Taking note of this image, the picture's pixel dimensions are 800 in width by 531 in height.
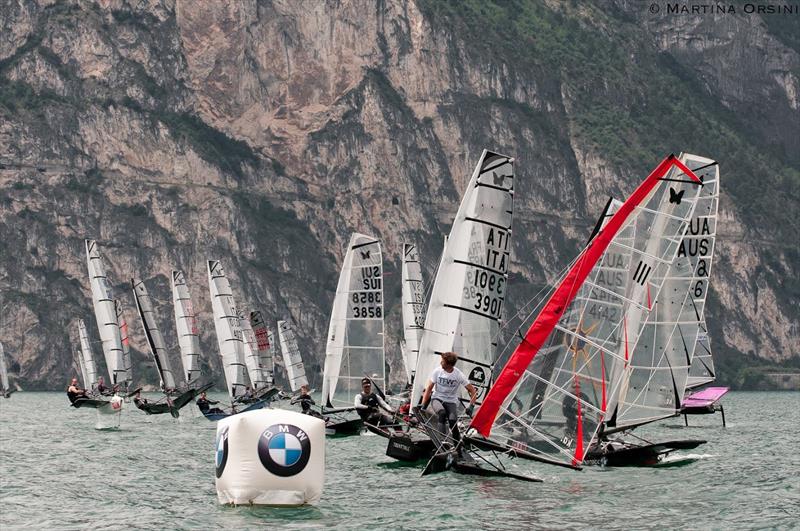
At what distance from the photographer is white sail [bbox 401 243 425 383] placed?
5587 centimetres

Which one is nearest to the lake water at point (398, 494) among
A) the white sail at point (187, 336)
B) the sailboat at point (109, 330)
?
the sailboat at point (109, 330)

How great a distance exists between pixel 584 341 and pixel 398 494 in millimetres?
4733

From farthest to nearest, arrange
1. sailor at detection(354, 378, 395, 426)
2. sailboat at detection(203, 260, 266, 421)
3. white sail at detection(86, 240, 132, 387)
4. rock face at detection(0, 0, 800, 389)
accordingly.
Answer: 1. rock face at detection(0, 0, 800, 389)
2. white sail at detection(86, 240, 132, 387)
3. sailboat at detection(203, 260, 266, 421)
4. sailor at detection(354, 378, 395, 426)

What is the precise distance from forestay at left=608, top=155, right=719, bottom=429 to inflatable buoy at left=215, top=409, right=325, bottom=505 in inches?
498

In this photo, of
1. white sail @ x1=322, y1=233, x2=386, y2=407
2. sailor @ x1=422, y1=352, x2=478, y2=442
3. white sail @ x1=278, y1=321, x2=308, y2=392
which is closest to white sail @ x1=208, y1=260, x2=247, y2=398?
white sail @ x1=278, y1=321, x2=308, y2=392

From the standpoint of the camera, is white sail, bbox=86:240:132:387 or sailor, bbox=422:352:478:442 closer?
sailor, bbox=422:352:478:442

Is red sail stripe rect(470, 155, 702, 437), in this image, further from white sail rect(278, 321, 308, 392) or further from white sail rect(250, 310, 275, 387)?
white sail rect(278, 321, 308, 392)

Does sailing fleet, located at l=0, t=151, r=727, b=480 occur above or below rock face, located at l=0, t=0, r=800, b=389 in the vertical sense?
below

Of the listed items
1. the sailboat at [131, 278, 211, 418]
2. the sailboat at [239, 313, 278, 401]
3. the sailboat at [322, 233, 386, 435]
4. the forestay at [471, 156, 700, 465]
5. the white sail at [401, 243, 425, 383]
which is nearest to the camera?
the forestay at [471, 156, 700, 465]

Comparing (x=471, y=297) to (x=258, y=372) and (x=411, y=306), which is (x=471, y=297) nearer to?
(x=411, y=306)

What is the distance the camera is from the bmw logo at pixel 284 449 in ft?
68.8

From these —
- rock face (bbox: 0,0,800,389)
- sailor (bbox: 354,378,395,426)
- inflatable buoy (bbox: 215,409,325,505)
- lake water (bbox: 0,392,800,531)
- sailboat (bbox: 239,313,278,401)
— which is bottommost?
lake water (bbox: 0,392,800,531)

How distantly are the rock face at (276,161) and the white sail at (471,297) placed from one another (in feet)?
403

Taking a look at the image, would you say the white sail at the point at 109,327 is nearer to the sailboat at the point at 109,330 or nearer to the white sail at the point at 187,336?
the sailboat at the point at 109,330
